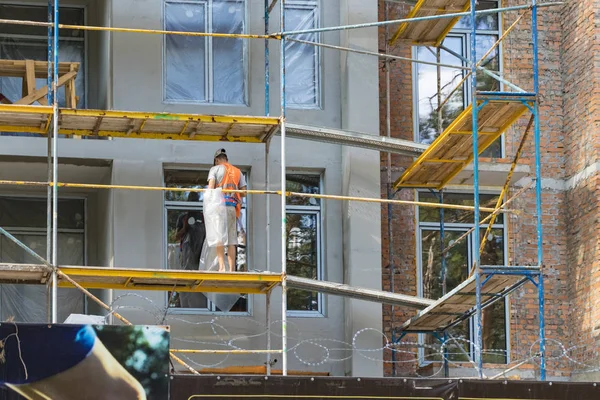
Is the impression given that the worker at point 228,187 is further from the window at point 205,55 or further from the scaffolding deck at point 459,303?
the scaffolding deck at point 459,303

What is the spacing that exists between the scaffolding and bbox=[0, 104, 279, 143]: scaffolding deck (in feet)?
0.04

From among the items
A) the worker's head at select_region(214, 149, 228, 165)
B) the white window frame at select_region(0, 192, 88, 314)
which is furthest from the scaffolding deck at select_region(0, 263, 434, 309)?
the white window frame at select_region(0, 192, 88, 314)

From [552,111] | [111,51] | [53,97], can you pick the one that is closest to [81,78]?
[111,51]

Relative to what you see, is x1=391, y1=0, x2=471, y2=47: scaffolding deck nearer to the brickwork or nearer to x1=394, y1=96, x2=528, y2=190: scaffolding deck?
the brickwork

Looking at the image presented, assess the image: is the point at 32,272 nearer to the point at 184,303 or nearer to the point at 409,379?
the point at 184,303

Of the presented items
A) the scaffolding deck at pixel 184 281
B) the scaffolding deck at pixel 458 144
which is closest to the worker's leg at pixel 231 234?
the scaffolding deck at pixel 184 281

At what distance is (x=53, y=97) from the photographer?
62.3ft

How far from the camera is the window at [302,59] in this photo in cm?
2202

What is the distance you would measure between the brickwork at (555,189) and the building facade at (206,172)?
101cm

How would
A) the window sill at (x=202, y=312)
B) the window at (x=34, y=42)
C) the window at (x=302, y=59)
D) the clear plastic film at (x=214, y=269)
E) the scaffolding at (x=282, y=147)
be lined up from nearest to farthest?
the scaffolding at (x=282, y=147)
the clear plastic film at (x=214, y=269)
the window sill at (x=202, y=312)
the window at (x=302, y=59)
the window at (x=34, y=42)

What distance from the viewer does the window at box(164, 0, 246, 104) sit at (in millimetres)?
21594

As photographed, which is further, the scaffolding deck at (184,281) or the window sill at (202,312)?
the window sill at (202,312)

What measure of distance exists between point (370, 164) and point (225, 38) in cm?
285

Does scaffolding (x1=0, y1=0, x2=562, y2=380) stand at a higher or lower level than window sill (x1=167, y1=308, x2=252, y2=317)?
higher
